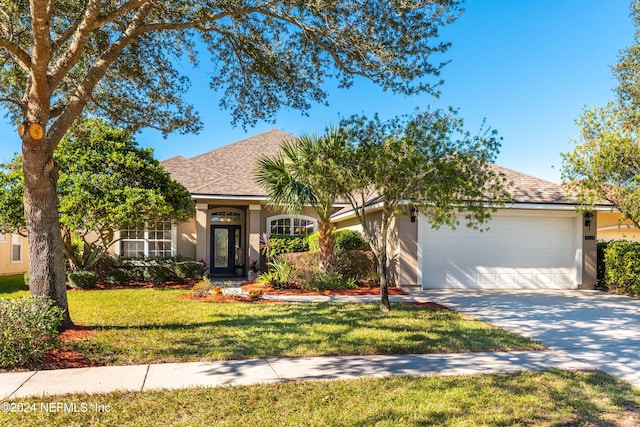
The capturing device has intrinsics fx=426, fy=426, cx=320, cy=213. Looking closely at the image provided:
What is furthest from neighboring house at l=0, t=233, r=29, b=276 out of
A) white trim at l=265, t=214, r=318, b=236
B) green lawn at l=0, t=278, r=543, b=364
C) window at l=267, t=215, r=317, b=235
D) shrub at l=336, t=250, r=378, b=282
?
shrub at l=336, t=250, r=378, b=282

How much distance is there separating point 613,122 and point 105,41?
13307mm

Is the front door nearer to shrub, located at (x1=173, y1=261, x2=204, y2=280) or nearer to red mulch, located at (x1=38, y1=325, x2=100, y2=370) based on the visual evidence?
shrub, located at (x1=173, y1=261, x2=204, y2=280)

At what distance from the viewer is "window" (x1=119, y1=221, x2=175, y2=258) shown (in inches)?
683

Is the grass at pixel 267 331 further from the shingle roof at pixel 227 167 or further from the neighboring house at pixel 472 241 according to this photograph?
the shingle roof at pixel 227 167

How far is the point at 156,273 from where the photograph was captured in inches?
604

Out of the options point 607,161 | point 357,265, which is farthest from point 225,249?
point 607,161

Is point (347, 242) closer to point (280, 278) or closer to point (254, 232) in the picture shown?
point (280, 278)

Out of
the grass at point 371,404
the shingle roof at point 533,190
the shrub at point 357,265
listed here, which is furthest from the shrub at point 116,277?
the shingle roof at point 533,190

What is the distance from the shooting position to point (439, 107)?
28.4 feet

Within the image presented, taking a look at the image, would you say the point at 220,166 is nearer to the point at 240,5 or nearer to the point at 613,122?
the point at 240,5

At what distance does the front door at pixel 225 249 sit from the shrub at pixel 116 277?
4.41 metres

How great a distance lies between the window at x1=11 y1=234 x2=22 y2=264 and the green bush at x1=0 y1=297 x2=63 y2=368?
737 inches

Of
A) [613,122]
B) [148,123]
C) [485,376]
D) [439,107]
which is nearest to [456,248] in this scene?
[613,122]

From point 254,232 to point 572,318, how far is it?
38.6ft
